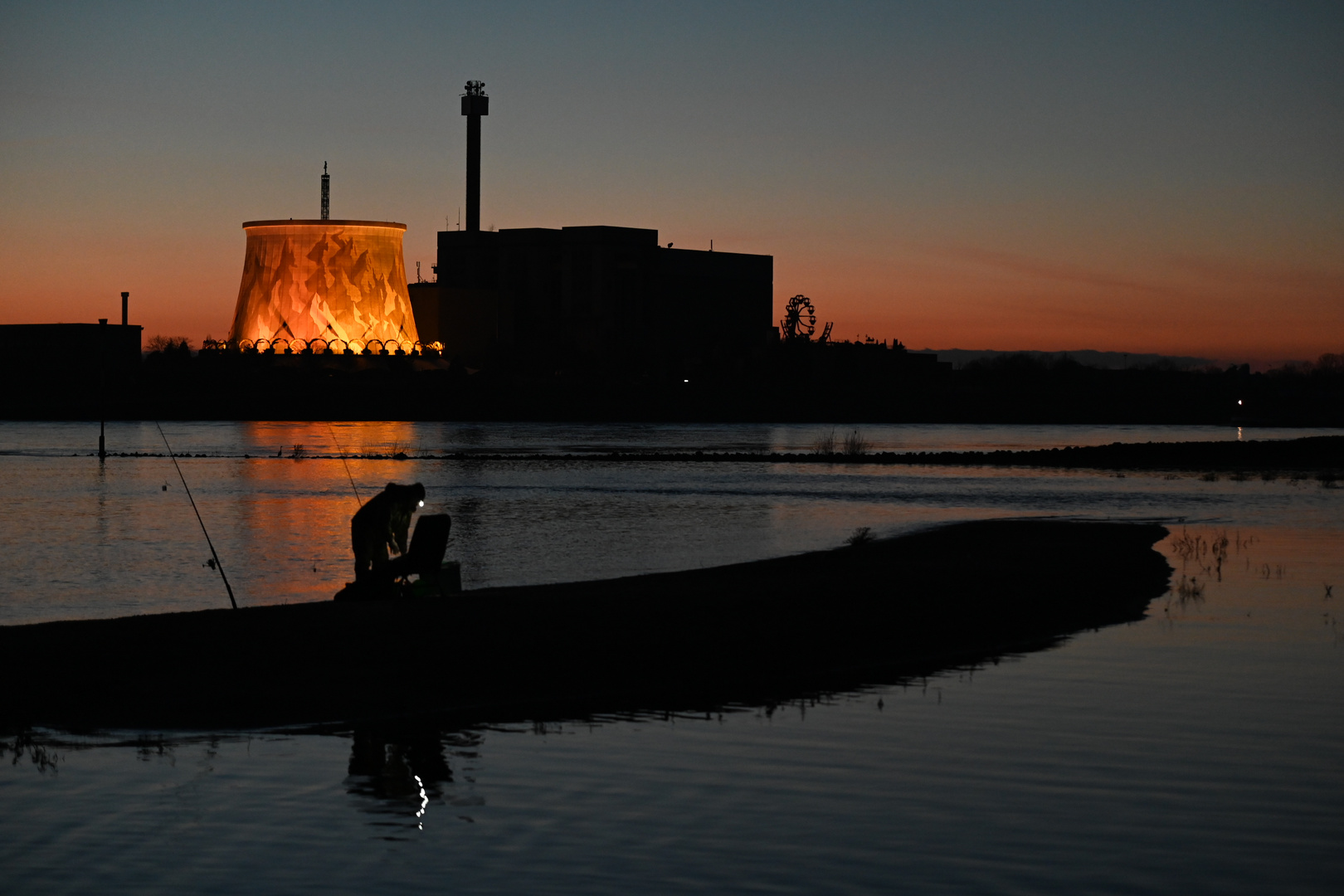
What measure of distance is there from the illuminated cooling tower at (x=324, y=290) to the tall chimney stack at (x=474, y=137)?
11.4 meters

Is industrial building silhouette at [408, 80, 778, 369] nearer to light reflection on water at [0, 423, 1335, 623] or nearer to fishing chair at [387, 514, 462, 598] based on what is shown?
light reflection on water at [0, 423, 1335, 623]

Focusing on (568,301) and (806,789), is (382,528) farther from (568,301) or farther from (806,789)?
(568,301)

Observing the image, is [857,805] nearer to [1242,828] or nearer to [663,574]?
[1242,828]

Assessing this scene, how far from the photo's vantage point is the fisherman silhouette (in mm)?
14875

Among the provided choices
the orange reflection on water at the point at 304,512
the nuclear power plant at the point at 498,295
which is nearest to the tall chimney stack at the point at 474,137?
the nuclear power plant at the point at 498,295

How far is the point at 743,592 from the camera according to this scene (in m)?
17.4

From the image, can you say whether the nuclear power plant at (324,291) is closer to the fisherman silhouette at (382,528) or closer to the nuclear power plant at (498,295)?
the nuclear power plant at (498,295)

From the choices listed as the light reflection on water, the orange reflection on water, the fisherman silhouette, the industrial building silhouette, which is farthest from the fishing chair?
the industrial building silhouette

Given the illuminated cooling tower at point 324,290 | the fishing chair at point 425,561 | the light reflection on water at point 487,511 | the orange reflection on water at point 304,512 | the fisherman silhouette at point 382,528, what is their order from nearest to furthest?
1. the fisherman silhouette at point 382,528
2. the fishing chair at point 425,561
3. the orange reflection on water at point 304,512
4. the light reflection on water at point 487,511
5. the illuminated cooling tower at point 324,290

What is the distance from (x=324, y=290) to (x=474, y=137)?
808 inches

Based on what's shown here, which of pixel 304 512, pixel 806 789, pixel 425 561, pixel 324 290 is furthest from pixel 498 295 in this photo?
pixel 806 789

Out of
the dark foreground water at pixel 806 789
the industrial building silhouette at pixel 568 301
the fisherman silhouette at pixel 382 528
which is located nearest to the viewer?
the dark foreground water at pixel 806 789

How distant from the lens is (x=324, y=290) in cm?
14712

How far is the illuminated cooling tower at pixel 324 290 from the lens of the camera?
144 meters
